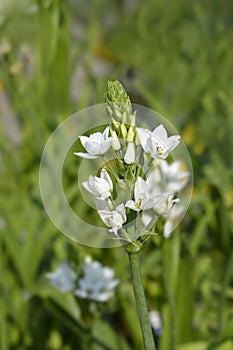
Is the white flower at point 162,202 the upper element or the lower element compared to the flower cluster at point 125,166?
lower

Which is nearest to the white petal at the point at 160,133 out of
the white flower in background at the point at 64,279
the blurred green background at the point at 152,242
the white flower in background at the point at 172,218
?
the white flower in background at the point at 172,218

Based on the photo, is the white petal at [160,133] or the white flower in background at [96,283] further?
the white flower in background at [96,283]

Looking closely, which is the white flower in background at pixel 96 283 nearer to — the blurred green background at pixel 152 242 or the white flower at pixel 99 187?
the blurred green background at pixel 152 242

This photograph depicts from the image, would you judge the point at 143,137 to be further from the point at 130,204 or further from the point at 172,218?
the point at 172,218

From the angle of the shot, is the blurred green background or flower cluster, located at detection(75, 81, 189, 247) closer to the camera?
flower cluster, located at detection(75, 81, 189, 247)

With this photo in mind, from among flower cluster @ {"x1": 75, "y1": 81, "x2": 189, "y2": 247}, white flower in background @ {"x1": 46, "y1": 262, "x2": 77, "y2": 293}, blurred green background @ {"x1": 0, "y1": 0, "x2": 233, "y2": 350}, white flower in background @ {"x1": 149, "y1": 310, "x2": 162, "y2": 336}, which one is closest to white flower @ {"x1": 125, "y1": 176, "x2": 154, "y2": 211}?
flower cluster @ {"x1": 75, "y1": 81, "x2": 189, "y2": 247}

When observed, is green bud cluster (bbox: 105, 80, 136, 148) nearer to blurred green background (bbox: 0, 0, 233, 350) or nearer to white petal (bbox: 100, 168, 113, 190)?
white petal (bbox: 100, 168, 113, 190)

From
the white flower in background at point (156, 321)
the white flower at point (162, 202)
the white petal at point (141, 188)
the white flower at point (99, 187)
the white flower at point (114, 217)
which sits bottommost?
the white flower in background at point (156, 321)
